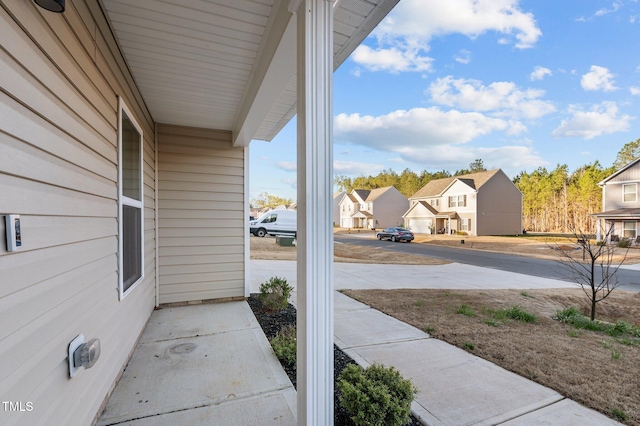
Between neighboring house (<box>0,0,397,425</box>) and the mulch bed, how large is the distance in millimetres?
485

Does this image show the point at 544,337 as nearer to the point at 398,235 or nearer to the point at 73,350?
the point at 73,350

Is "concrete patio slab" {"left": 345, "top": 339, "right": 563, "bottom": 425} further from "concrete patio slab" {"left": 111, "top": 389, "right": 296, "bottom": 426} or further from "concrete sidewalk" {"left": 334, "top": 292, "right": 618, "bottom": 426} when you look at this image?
"concrete patio slab" {"left": 111, "top": 389, "right": 296, "bottom": 426}

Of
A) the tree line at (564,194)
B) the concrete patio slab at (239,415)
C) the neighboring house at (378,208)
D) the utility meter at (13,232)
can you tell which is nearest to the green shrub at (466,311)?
the concrete patio slab at (239,415)

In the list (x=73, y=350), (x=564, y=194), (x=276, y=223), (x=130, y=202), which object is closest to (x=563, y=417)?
(x=73, y=350)

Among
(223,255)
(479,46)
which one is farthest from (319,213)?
(479,46)

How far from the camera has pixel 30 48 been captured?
3.58 ft

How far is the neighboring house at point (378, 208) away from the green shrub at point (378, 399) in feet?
103

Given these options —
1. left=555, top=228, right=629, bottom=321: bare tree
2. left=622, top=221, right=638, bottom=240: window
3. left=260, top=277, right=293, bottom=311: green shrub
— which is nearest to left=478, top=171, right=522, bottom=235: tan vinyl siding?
left=622, top=221, right=638, bottom=240: window

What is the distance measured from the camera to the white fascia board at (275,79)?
175cm

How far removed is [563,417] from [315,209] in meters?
2.14

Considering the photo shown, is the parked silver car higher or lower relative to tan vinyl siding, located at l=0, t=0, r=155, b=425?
lower

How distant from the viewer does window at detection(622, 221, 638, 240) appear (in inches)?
556

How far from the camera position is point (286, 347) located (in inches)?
103

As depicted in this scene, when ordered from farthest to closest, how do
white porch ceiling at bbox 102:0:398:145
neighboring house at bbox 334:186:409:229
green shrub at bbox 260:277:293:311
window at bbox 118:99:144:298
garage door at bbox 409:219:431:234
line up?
neighboring house at bbox 334:186:409:229 < garage door at bbox 409:219:431:234 < green shrub at bbox 260:277:293:311 < window at bbox 118:99:144:298 < white porch ceiling at bbox 102:0:398:145
